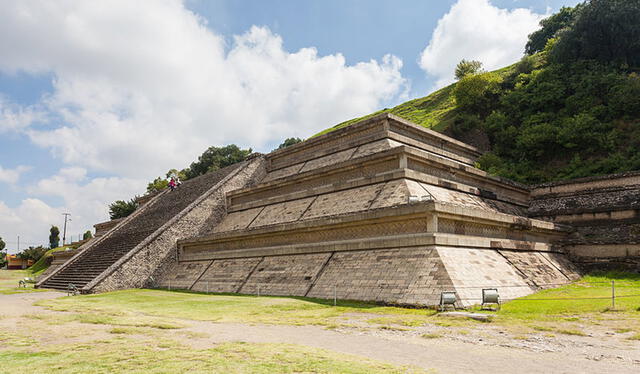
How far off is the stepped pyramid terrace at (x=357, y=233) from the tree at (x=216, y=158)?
2254 cm

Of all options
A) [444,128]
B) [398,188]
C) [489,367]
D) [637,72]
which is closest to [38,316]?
[489,367]

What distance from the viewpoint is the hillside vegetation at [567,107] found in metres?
23.0

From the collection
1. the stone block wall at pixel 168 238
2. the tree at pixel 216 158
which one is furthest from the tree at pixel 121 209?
the stone block wall at pixel 168 238

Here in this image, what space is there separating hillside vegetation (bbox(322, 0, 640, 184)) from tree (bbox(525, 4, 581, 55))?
14417 mm

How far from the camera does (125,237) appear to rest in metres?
26.1

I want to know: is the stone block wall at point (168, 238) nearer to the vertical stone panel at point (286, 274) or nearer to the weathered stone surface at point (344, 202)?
the vertical stone panel at point (286, 274)

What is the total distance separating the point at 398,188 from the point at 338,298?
17.8ft

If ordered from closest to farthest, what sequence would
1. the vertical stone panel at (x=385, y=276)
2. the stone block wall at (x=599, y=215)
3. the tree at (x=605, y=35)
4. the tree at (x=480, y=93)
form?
the vertical stone panel at (x=385, y=276) < the stone block wall at (x=599, y=215) < the tree at (x=605, y=35) < the tree at (x=480, y=93)

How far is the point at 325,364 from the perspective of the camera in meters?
5.54

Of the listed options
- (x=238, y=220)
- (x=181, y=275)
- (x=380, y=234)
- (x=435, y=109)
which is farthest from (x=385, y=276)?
(x=435, y=109)

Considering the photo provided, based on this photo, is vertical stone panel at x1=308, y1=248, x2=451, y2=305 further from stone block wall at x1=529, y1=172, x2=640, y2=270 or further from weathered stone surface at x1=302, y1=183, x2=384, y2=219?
stone block wall at x1=529, y1=172, x2=640, y2=270

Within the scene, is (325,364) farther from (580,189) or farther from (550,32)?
(550,32)

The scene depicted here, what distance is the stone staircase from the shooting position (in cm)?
2223

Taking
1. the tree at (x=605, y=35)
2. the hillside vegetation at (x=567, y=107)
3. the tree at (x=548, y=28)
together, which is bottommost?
the hillside vegetation at (x=567, y=107)
